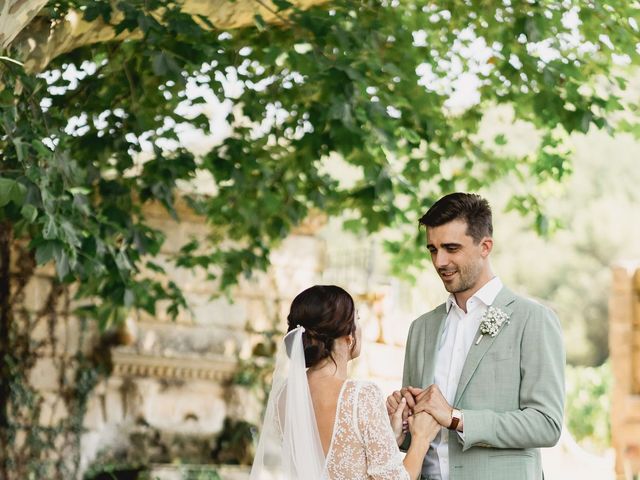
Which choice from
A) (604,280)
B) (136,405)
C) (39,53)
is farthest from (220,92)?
(604,280)

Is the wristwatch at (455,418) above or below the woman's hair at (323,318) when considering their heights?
below

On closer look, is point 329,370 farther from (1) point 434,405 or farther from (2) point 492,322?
(2) point 492,322

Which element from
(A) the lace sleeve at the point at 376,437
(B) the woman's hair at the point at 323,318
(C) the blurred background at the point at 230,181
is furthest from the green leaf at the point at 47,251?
(A) the lace sleeve at the point at 376,437

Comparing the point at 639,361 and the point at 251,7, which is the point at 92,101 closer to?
the point at 251,7

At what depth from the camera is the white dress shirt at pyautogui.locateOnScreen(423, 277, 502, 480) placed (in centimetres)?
362

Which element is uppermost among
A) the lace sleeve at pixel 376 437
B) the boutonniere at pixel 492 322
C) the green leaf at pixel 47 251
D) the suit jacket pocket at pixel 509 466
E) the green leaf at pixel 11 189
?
the green leaf at pixel 11 189

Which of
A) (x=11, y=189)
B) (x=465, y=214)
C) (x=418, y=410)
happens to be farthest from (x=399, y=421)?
(x=11, y=189)

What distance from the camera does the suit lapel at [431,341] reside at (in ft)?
12.1

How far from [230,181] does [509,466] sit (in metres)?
6.00

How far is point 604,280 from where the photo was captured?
2456 centimetres

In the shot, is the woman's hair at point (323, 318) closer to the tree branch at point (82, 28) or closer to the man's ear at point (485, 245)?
the man's ear at point (485, 245)

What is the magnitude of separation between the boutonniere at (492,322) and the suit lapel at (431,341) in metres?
0.19

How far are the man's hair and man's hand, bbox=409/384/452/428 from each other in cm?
48

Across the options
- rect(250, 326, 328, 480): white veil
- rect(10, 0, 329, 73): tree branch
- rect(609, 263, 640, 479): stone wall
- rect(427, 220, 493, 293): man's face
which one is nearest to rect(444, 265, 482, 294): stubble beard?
rect(427, 220, 493, 293): man's face
